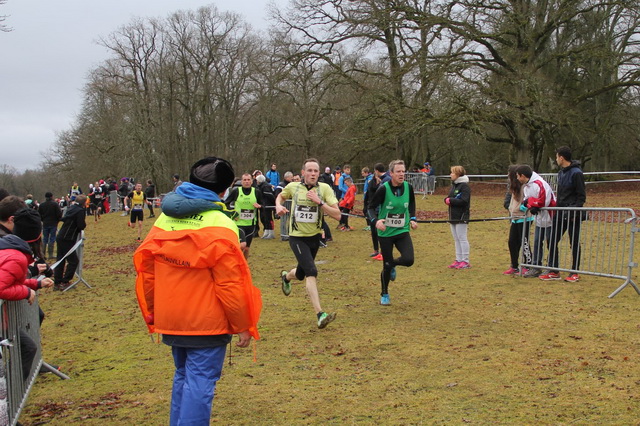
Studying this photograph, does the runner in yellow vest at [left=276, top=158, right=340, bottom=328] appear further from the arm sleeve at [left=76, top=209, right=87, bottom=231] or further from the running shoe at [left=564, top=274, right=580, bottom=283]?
the arm sleeve at [left=76, top=209, right=87, bottom=231]

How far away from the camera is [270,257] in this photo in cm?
1484

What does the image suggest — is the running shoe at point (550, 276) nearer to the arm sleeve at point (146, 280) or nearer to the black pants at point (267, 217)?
the arm sleeve at point (146, 280)

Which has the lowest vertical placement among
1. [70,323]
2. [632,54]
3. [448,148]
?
[70,323]

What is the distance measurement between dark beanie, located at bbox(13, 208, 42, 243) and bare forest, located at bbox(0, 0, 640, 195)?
2010 cm

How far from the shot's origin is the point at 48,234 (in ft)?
53.9

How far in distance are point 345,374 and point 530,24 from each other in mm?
24968

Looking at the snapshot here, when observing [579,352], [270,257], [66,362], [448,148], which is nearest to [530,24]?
[448,148]

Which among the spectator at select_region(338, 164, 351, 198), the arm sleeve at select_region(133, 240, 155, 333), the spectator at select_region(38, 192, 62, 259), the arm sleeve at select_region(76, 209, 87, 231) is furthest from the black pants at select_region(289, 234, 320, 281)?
the spectator at select_region(338, 164, 351, 198)

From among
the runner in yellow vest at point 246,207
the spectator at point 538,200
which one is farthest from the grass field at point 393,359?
the runner in yellow vest at point 246,207

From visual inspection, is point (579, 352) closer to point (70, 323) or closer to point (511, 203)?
point (511, 203)

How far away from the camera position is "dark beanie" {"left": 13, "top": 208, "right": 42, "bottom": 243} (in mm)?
8219

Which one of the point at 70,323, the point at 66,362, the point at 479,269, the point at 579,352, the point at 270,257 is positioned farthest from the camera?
the point at 270,257

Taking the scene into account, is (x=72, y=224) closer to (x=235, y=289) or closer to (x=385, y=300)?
(x=385, y=300)

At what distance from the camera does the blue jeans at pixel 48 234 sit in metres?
16.2
